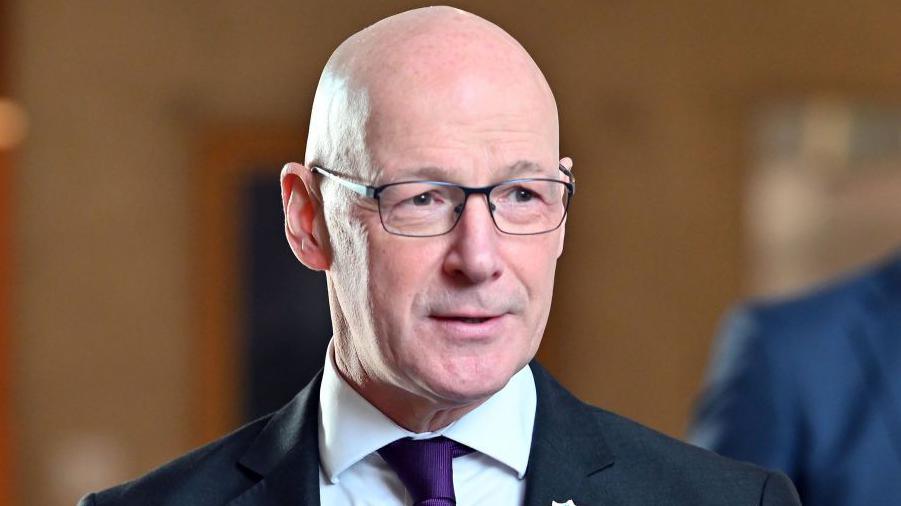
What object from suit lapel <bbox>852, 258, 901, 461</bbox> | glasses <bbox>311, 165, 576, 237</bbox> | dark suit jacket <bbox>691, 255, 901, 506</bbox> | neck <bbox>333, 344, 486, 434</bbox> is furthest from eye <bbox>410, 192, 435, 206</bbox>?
suit lapel <bbox>852, 258, 901, 461</bbox>

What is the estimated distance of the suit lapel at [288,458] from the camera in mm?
1793

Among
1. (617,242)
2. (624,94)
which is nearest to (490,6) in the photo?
(624,94)

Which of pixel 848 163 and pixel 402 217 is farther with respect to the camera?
pixel 848 163

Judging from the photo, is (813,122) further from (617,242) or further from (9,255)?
(9,255)

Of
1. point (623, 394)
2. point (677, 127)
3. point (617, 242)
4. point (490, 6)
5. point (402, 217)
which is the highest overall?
point (402, 217)

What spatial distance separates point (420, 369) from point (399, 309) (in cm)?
6

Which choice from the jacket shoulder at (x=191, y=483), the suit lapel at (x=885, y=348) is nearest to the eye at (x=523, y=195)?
the jacket shoulder at (x=191, y=483)

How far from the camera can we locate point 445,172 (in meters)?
1.59

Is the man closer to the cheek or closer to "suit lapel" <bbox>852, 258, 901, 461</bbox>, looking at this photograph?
the cheek

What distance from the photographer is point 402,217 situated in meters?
1.62

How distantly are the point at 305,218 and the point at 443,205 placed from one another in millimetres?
234

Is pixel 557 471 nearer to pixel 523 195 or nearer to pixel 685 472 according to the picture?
pixel 685 472

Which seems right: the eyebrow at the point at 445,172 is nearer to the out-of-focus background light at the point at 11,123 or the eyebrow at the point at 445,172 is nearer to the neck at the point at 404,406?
the neck at the point at 404,406

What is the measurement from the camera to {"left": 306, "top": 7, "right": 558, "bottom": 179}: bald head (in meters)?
1.60
